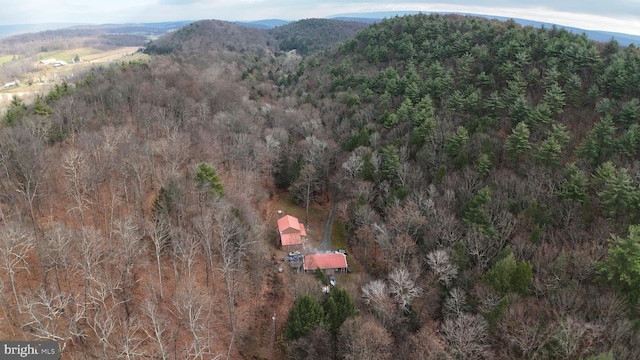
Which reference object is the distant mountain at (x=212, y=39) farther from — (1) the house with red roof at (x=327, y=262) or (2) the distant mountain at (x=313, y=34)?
(1) the house with red roof at (x=327, y=262)

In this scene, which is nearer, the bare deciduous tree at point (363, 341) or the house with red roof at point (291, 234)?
the bare deciduous tree at point (363, 341)

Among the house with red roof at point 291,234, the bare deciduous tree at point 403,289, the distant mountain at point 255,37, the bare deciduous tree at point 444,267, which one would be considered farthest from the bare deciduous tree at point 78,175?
the distant mountain at point 255,37

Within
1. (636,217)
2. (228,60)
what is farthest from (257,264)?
(228,60)

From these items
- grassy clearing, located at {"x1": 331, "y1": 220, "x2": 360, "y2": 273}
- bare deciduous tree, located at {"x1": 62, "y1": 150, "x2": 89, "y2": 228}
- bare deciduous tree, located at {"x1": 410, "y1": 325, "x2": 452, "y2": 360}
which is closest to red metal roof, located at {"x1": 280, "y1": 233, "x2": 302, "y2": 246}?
grassy clearing, located at {"x1": 331, "y1": 220, "x2": 360, "y2": 273}

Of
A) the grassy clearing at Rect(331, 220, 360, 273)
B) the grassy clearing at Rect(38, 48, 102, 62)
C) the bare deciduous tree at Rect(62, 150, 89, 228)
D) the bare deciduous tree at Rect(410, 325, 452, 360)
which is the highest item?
the grassy clearing at Rect(38, 48, 102, 62)

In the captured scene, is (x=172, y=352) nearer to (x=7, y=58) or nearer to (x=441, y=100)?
(x=441, y=100)

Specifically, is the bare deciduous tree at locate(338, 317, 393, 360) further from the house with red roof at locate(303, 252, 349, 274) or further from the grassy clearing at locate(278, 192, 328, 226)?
the grassy clearing at locate(278, 192, 328, 226)

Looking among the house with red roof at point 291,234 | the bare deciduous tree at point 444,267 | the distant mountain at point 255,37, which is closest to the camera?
the bare deciduous tree at point 444,267

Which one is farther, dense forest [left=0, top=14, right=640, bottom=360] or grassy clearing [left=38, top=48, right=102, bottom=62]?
grassy clearing [left=38, top=48, right=102, bottom=62]
